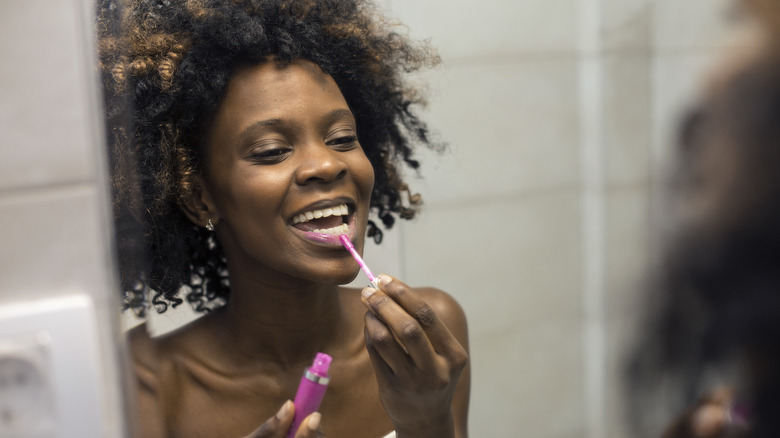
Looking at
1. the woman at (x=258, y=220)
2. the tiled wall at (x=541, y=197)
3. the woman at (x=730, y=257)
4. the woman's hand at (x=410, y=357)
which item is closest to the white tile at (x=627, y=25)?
the tiled wall at (x=541, y=197)

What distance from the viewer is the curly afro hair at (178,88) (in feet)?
2.02

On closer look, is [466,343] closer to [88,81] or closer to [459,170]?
[459,170]

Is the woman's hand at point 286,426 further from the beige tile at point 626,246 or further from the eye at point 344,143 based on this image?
the beige tile at point 626,246

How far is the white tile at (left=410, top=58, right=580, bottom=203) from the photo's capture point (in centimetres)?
77

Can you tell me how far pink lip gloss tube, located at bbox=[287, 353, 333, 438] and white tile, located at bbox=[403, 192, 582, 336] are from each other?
154mm

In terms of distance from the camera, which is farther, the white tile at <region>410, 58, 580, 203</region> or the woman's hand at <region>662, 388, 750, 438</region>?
the white tile at <region>410, 58, 580, 203</region>

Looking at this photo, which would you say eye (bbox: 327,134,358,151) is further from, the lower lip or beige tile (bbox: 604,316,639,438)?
beige tile (bbox: 604,316,639,438)

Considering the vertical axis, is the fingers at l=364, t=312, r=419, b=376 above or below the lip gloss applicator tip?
below

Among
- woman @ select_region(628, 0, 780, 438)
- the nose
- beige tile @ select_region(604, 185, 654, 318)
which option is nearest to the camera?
woman @ select_region(628, 0, 780, 438)

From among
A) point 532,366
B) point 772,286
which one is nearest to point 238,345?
point 532,366

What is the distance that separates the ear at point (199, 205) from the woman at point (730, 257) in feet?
1.39

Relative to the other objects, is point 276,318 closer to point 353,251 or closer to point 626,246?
point 353,251

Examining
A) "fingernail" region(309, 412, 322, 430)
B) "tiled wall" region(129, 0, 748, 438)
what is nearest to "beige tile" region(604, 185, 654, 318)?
"tiled wall" region(129, 0, 748, 438)

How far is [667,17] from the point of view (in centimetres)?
68
